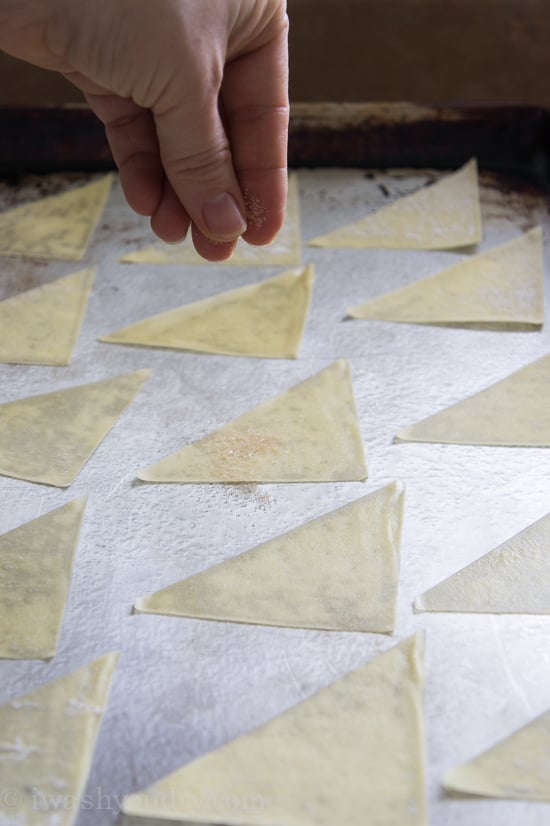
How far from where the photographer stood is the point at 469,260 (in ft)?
5.07

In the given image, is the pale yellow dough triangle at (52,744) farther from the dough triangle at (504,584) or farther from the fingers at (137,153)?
the fingers at (137,153)

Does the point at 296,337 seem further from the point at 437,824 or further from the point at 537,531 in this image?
the point at 437,824

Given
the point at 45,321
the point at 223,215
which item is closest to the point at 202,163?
the point at 223,215

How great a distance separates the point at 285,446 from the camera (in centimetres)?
120

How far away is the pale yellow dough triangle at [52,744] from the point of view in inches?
31.9

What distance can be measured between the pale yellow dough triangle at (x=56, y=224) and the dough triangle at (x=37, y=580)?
0.60 meters

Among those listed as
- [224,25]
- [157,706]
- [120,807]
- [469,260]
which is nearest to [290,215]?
[469,260]

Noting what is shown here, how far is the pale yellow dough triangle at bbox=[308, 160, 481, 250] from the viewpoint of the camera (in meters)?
1.58

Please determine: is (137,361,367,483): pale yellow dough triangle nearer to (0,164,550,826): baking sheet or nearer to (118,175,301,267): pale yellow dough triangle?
(0,164,550,826): baking sheet

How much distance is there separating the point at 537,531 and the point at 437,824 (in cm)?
40

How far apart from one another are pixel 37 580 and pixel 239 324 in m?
0.56

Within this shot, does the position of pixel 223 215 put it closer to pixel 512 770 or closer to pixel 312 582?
pixel 312 582

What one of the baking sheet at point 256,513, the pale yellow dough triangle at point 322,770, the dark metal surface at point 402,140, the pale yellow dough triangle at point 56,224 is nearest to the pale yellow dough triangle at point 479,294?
the baking sheet at point 256,513

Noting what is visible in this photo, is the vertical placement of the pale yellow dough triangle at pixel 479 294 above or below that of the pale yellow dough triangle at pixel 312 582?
below
